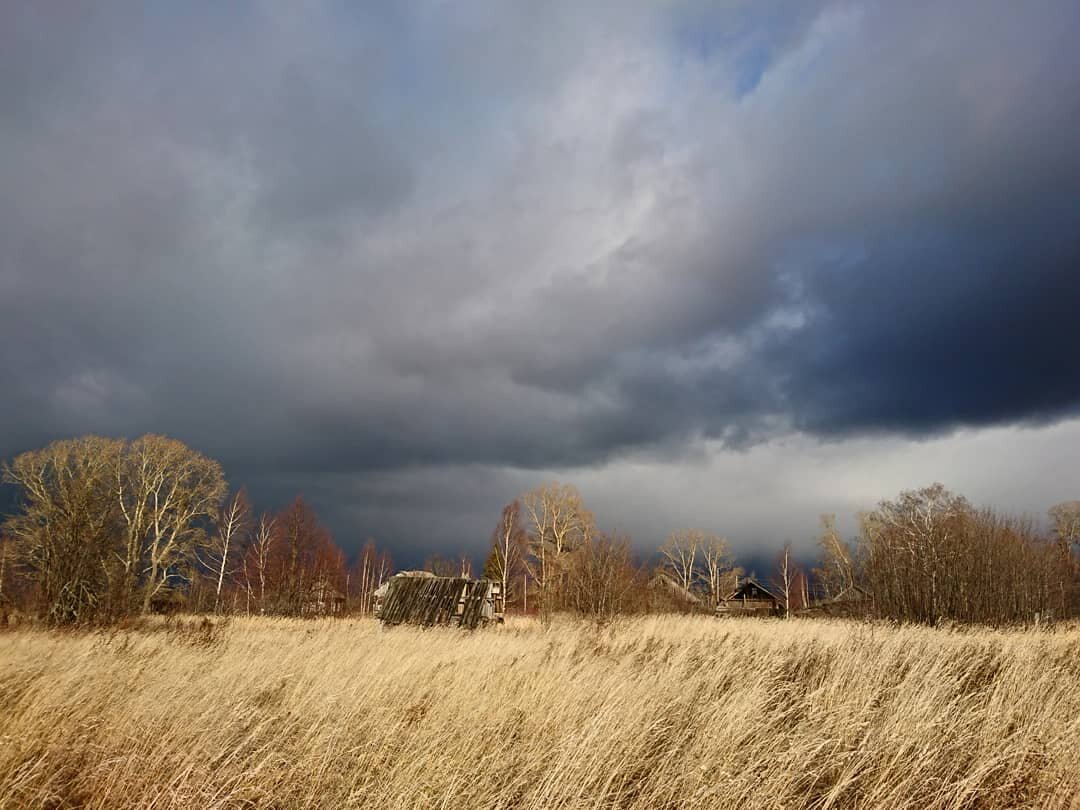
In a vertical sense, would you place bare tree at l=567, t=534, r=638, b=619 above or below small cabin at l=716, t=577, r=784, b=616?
above

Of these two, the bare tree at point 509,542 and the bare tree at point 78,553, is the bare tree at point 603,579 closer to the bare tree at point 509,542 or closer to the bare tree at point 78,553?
the bare tree at point 78,553

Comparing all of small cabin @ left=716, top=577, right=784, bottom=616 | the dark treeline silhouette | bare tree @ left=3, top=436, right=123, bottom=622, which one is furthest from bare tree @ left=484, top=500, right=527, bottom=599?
bare tree @ left=3, top=436, right=123, bottom=622

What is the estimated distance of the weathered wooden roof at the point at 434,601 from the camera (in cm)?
2417

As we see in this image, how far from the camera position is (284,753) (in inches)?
213

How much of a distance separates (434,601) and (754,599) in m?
47.1

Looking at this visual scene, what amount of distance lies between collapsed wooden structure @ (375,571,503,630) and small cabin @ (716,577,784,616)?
37.7 m

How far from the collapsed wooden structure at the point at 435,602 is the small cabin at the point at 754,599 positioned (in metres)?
37.7

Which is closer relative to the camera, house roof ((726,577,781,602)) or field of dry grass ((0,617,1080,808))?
field of dry grass ((0,617,1080,808))

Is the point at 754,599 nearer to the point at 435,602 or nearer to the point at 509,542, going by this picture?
the point at 509,542

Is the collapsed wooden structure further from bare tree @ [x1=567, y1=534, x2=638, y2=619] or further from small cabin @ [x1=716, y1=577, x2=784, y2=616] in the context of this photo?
small cabin @ [x1=716, y1=577, x2=784, y2=616]

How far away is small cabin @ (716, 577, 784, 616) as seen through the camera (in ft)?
190

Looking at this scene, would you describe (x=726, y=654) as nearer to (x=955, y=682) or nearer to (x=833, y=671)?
(x=833, y=671)

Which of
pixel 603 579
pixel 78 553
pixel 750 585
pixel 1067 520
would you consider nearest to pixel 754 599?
pixel 750 585

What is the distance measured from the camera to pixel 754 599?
62.8 meters
